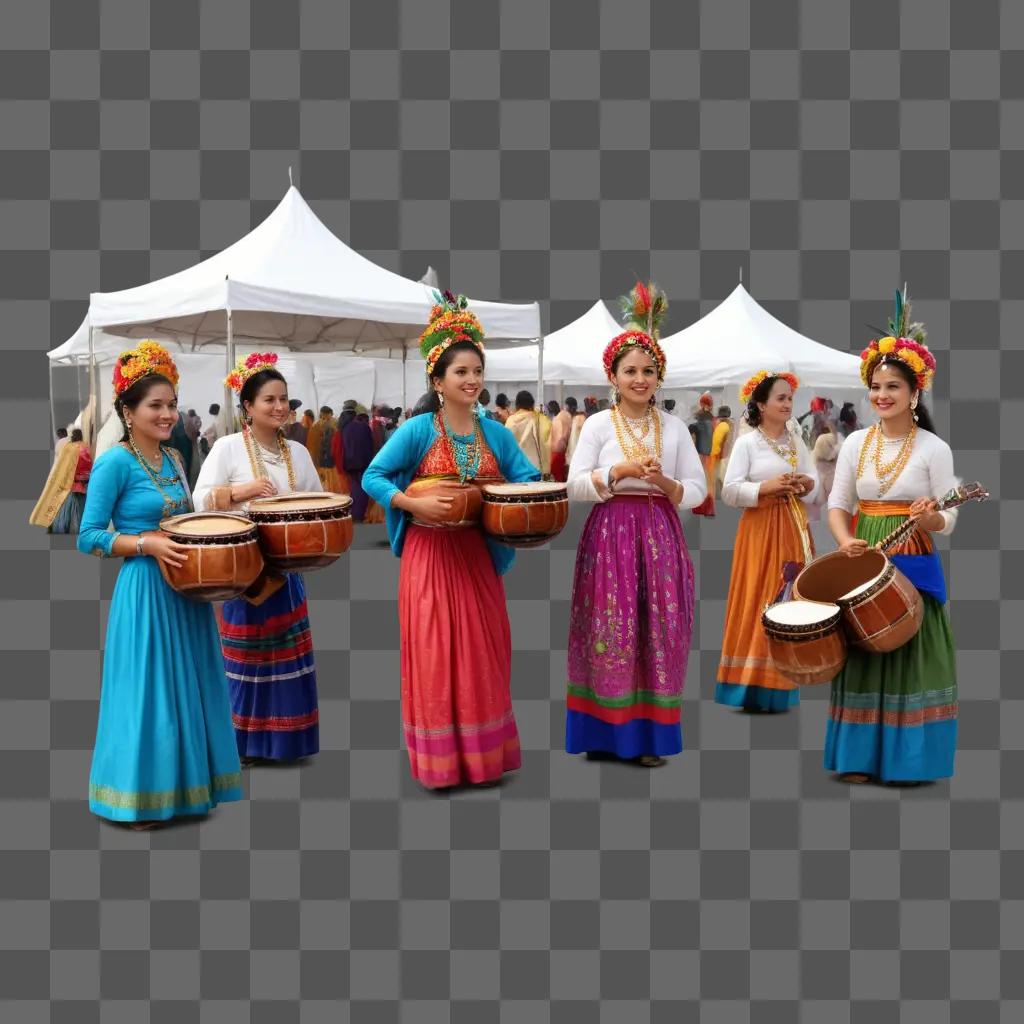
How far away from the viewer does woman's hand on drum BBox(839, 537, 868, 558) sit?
15.9 ft

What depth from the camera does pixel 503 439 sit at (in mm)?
5164

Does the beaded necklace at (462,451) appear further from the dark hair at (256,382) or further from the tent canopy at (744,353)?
the tent canopy at (744,353)

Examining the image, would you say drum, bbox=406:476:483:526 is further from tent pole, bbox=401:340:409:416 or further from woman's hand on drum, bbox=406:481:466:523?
tent pole, bbox=401:340:409:416

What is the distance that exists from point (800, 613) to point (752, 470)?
1600 millimetres

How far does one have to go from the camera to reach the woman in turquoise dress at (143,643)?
446cm

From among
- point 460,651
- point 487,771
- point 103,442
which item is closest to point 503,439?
point 460,651

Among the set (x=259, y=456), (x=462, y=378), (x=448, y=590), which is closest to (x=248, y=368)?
(x=259, y=456)

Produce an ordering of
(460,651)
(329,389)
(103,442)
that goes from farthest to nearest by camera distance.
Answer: (329,389)
(103,442)
(460,651)

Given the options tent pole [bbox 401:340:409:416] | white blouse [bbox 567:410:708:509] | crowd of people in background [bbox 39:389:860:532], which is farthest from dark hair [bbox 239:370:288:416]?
tent pole [bbox 401:340:409:416]

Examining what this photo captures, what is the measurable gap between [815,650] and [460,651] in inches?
58.9

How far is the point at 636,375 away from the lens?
17.4ft

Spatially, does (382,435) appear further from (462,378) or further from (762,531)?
(462,378)

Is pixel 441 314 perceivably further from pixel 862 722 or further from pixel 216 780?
pixel 862 722

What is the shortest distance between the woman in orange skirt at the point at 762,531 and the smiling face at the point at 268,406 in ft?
8.09
